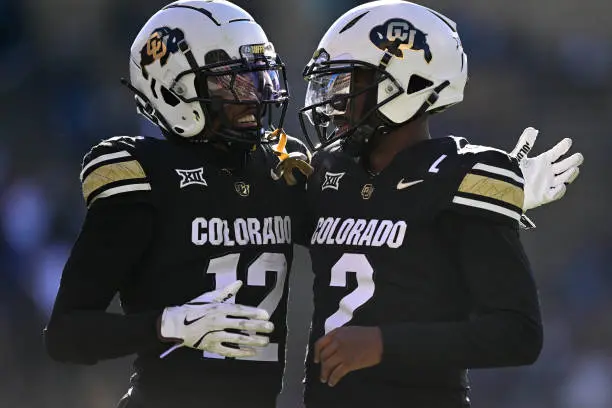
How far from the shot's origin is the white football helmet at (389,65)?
304cm

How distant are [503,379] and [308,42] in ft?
9.73

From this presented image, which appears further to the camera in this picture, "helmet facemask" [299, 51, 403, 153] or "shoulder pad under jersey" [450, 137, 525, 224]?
"helmet facemask" [299, 51, 403, 153]

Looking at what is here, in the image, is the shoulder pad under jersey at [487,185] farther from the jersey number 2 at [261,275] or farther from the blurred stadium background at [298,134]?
the blurred stadium background at [298,134]

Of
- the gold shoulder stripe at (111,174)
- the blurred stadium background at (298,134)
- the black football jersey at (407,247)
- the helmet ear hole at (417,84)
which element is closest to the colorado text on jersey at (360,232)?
the black football jersey at (407,247)

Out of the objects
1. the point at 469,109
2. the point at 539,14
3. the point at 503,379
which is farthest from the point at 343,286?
the point at 539,14

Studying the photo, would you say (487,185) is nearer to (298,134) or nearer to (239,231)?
(239,231)

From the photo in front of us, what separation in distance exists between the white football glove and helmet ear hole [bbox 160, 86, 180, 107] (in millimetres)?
648

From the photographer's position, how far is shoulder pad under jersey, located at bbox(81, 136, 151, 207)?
9.59ft

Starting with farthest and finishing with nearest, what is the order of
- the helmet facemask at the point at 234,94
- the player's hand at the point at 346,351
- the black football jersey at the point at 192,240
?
the helmet facemask at the point at 234,94 → the black football jersey at the point at 192,240 → the player's hand at the point at 346,351

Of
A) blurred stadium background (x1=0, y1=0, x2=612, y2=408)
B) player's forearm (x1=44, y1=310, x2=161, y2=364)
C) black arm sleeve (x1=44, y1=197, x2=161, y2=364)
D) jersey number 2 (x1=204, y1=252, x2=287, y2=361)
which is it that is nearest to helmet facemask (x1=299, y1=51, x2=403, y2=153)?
jersey number 2 (x1=204, y1=252, x2=287, y2=361)

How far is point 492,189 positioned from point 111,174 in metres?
1.00

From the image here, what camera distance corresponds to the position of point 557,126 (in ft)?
27.3

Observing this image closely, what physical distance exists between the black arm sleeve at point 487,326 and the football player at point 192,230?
14.9 inches

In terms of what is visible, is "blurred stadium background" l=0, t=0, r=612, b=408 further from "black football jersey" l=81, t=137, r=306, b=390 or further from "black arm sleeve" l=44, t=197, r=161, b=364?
"black arm sleeve" l=44, t=197, r=161, b=364
